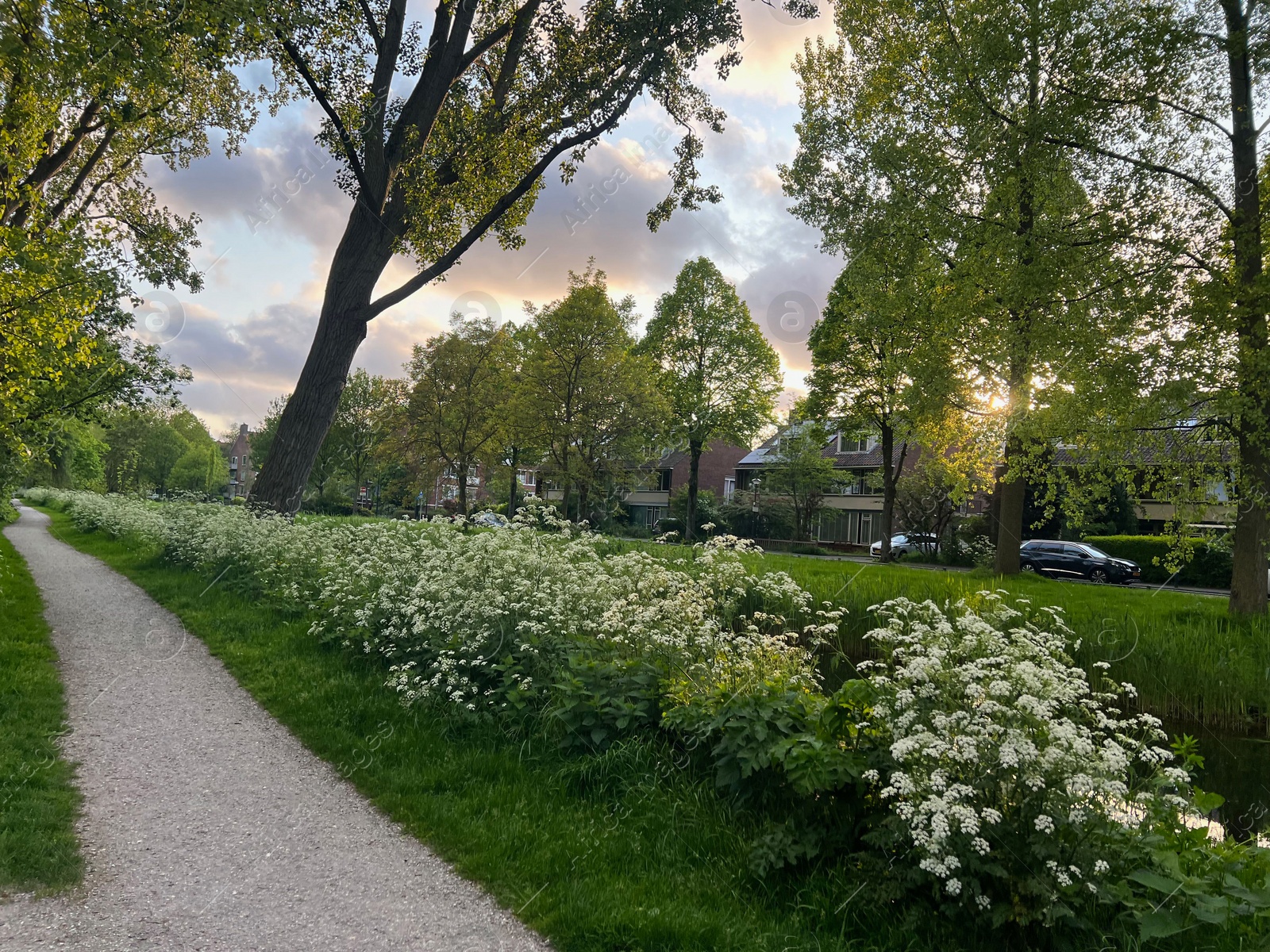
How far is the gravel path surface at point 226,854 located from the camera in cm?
330

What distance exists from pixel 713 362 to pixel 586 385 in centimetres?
929

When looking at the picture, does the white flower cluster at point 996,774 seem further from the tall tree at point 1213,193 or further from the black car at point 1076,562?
the black car at point 1076,562

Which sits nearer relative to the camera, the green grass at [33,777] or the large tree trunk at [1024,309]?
the green grass at [33,777]

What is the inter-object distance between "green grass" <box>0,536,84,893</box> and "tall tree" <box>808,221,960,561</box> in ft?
55.0

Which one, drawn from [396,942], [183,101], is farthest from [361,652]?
[183,101]

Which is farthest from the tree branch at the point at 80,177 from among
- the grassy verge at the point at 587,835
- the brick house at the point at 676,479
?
the brick house at the point at 676,479

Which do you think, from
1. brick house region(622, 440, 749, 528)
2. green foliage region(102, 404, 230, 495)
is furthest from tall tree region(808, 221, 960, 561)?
green foliage region(102, 404, 230, 495)

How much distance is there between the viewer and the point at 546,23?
1379cm

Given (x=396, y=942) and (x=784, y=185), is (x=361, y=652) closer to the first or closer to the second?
(x=396, y=942)

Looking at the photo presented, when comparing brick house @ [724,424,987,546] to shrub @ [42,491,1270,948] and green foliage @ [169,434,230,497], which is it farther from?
green foliage @ [169,434,230,497]

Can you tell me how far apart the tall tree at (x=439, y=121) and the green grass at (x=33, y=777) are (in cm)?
741

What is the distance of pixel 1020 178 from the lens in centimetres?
1366

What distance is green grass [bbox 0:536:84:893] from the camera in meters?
3.64

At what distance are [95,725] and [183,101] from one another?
15.5 meters
